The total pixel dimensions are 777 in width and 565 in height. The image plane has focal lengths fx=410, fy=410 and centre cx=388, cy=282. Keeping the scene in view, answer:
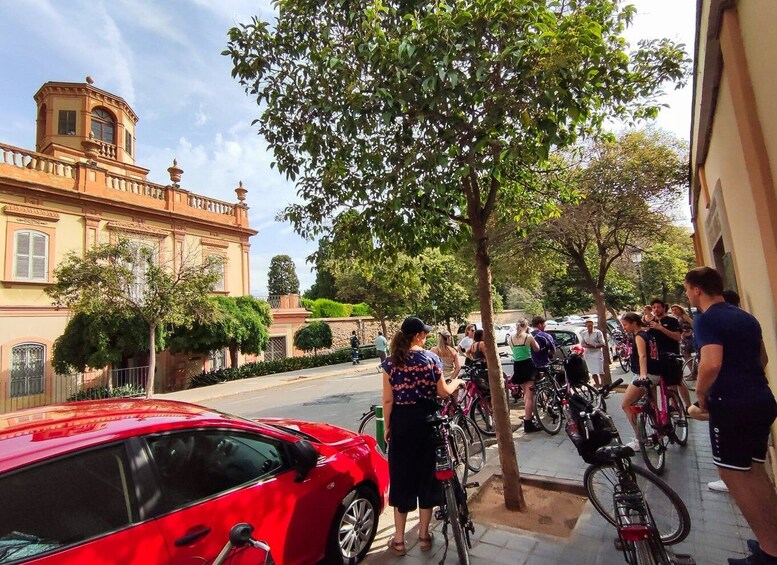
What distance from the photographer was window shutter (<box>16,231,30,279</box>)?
16266mm

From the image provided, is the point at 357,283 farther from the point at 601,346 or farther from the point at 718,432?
the point at 718,432

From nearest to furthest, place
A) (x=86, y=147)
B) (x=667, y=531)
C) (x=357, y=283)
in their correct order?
(x=667, y=531) → (x=86, y=147) → (x=357, y=283)

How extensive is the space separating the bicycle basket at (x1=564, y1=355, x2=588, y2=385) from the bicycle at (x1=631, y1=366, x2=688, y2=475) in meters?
1.23

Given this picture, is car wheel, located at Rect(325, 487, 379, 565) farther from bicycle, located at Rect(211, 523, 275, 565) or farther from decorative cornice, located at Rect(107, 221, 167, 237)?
decorative cornice, located at Rect(107, 221, 167, 237)

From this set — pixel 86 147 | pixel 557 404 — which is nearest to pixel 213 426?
pixel 557 404

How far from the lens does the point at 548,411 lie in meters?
6.83

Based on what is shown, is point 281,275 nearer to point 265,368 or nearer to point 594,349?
point 265,368

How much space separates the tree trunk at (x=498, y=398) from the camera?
3.94m

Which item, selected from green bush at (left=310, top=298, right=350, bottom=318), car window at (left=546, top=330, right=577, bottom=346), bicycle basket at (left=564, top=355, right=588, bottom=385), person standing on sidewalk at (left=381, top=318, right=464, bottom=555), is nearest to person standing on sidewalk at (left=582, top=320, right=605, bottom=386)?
bicycle basket at (left=564, top=355, right=588, bottom=385)

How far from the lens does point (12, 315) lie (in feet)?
52.3

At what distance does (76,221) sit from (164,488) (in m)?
20.2

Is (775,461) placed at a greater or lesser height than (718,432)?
lesser

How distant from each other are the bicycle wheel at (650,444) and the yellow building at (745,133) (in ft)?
3.33

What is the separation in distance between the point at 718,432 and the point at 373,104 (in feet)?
11.4
